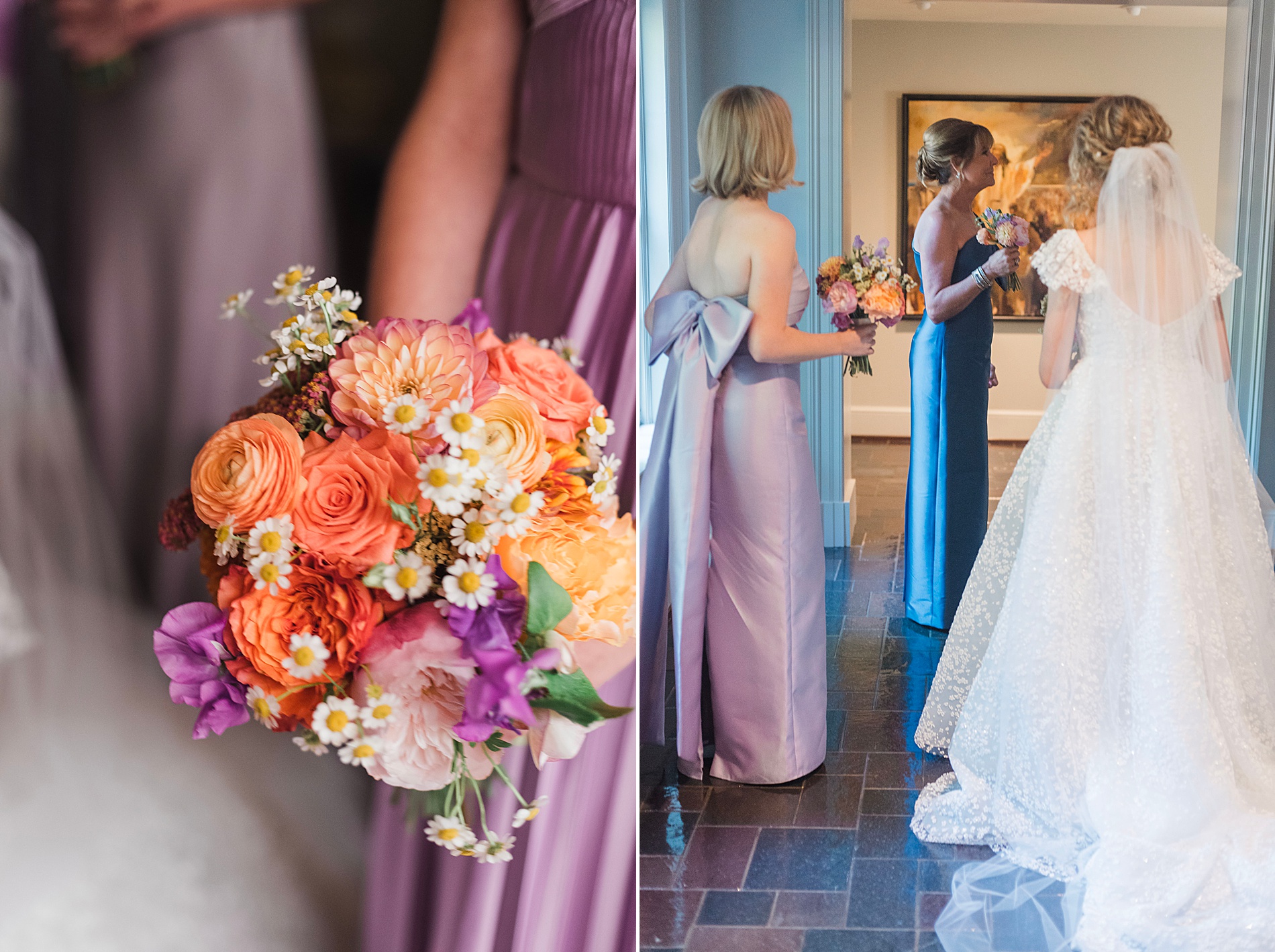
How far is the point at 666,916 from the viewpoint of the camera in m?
2.26

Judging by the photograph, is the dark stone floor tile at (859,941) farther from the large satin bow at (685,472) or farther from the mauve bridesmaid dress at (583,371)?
the mauve bridesmaid dress at (583,371)

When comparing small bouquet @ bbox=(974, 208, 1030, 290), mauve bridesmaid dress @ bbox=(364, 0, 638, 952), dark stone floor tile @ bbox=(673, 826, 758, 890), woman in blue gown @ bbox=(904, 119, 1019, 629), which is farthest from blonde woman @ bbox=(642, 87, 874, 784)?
mauve bridesmaid dress @ bbox=(364, 0, 638, 952)

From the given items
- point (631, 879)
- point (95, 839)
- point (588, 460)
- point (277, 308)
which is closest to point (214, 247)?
point (277, 308)

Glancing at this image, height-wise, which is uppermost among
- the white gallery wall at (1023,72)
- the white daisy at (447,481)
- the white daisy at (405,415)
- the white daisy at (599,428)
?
the white gallery wall at (1023,72)

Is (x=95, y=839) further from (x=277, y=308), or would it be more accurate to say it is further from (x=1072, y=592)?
(x=1072, y=592)

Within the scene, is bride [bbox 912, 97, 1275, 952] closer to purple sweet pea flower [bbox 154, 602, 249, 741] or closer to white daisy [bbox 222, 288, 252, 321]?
purple sweet pea flower [bbox 154, 602, 249, 741]

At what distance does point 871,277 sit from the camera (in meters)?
2.89

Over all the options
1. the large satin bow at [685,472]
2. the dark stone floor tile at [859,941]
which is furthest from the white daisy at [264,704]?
the large satin bow at [685,472]

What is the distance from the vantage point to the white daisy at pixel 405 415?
98 centimetres

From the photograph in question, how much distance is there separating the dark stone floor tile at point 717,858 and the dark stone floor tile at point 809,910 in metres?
0.13

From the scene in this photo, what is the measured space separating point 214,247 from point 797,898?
181 centimetres

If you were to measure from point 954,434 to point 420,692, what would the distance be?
10.4 ft

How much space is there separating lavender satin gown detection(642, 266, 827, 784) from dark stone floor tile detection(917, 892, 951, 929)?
0.61 metres

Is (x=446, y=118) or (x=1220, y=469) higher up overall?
(x=446, y=118)
